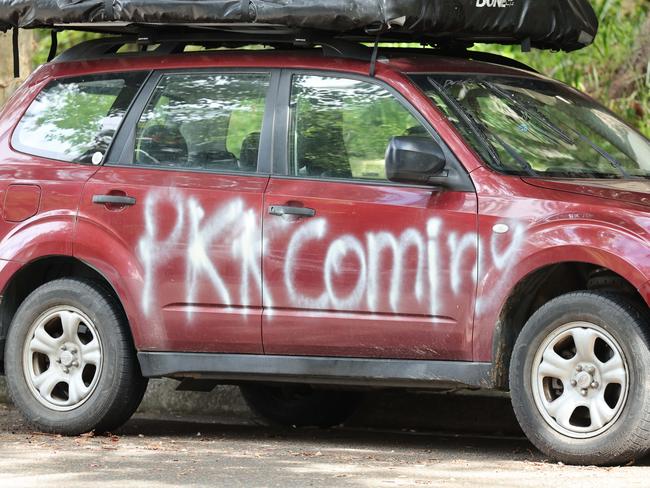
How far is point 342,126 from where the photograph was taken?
274 inches

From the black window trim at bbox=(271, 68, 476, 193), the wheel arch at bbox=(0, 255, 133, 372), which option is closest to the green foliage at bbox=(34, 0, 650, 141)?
the black window trim at bbox=(271, 68, 476, 193)

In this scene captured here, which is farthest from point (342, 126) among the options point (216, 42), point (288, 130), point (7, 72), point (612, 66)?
point (612, 66)

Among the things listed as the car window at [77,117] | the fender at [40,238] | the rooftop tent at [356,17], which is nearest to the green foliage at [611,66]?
the rooftop tent at [356,17]

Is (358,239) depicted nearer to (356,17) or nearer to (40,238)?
(356,17)

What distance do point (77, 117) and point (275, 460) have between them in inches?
87.9

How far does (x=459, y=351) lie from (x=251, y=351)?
1.07m

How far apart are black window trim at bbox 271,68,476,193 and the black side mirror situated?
→ 104 millimetres

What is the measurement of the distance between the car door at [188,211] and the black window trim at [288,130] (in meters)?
0.07

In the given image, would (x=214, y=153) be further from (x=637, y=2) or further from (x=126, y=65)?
(x=637, y=2)

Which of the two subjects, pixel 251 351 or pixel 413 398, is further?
pixel 413 398

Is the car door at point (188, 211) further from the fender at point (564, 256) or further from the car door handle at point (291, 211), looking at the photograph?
the fender at point (564, 256)

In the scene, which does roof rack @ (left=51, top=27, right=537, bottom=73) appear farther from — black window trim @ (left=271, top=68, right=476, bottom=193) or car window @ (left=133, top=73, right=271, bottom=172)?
car window @ (left=133, top=73, right=271, bottom=172)

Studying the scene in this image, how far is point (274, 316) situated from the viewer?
6934 millimetres

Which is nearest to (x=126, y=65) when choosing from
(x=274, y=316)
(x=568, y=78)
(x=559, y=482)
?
(x=274, y=316)
